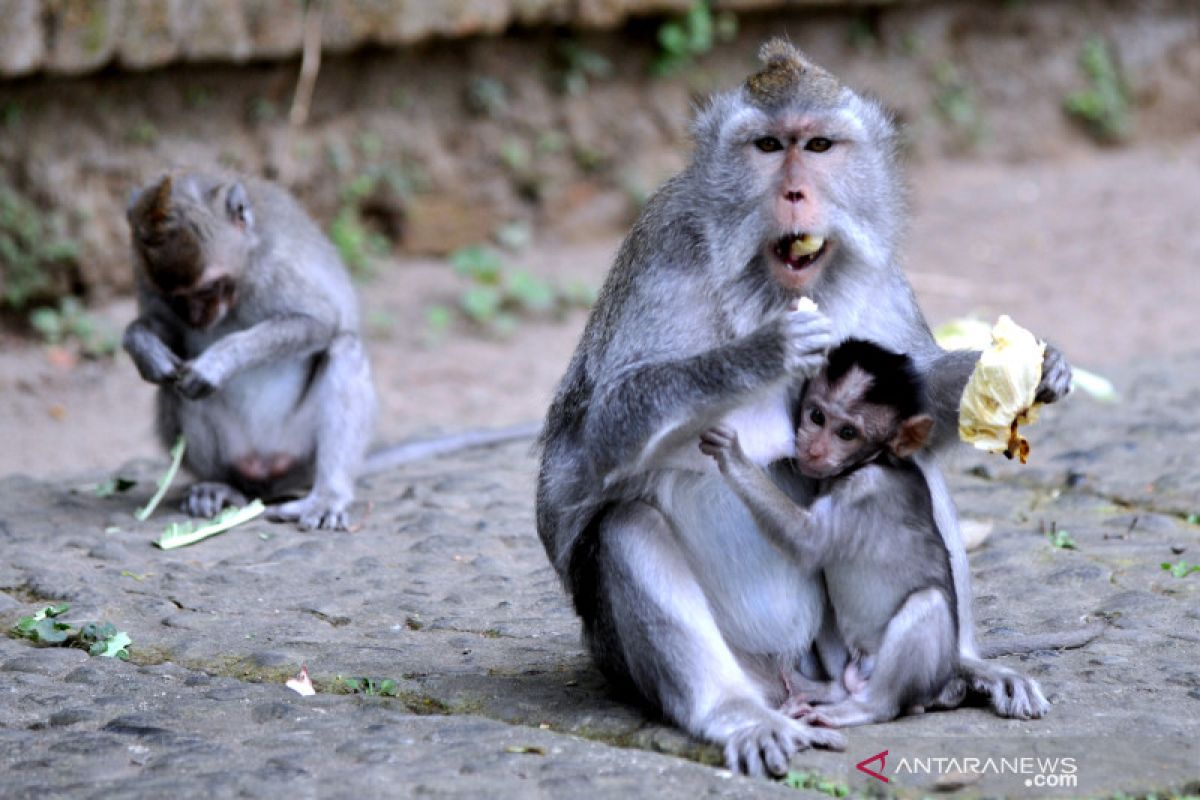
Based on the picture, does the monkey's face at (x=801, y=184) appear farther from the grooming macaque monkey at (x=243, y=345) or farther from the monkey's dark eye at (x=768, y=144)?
the grooming macaque monkey at (x=243, y=345)

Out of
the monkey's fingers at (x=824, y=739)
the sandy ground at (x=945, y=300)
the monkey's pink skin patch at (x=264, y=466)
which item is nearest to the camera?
the monkey's fingers at (x=824, y=739)

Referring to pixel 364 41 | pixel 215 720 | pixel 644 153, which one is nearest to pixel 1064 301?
pixel 644 153

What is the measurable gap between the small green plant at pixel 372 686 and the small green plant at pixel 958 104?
10.2 metres

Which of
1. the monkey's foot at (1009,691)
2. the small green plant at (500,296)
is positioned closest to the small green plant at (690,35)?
the small green plant at (500,296)

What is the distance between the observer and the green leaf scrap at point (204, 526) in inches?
271

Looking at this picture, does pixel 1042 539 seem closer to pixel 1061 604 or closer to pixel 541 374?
pixel 1061 604

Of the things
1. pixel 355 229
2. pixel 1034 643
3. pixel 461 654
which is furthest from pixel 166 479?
pixel 355 229

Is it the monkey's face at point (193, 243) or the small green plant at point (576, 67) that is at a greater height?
the small green plant at point (576, 67)

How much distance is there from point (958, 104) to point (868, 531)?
10311 millimetres

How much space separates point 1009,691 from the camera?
15.2 ft

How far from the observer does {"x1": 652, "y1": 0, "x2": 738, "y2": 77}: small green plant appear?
12445 millimetres

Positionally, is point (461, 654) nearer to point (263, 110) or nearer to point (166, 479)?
point (166, 479)

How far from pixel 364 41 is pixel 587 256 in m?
2.48

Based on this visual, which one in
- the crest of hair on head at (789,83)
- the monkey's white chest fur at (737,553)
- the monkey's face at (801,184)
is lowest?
the monkey's white chest fur at (737,553)
